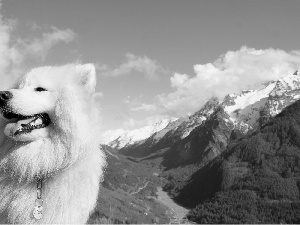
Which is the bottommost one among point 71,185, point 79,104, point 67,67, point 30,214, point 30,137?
point 30,214

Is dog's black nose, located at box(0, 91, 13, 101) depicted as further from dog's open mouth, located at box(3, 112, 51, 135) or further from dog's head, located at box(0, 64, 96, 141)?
dog's open mouth, located at box(3, 112, 51, 135)

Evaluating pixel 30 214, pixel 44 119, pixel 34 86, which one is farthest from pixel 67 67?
pixel 30 214

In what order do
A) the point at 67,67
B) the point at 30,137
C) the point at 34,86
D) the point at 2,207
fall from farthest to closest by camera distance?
the point at 67,67 < the point at 34,86 < the point at 2,207 < the point at 30,137

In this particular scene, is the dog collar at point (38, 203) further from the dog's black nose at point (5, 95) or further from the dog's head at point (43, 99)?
the dog's black nose at point (5, 95)

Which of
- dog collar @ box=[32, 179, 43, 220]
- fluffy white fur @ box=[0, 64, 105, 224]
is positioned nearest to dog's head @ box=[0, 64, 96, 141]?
fluffy white fur @ box=[0, 64, 105, 224]

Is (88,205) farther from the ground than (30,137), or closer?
closer

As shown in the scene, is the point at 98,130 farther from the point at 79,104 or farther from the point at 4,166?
the point at 4,166

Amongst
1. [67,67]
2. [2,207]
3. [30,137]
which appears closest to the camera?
[30,137]
